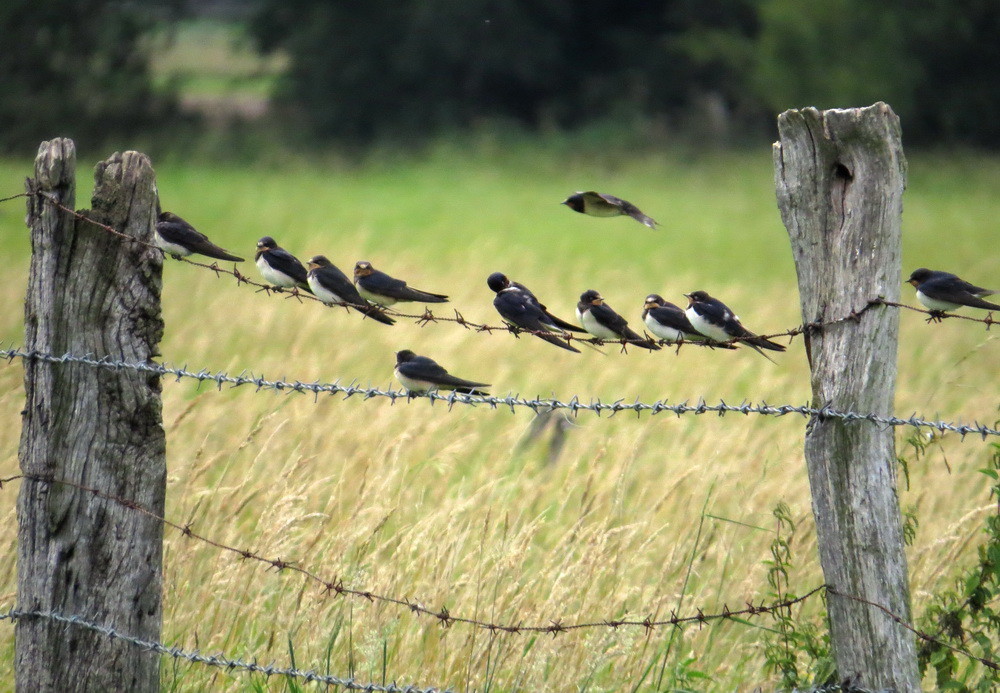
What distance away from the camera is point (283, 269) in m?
4.55

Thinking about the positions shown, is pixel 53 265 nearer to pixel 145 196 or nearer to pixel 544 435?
pixel 145 196

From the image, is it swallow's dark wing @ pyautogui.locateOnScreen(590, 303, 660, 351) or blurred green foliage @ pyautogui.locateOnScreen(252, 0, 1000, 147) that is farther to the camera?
blurred green foliage @ pyautogui.locateOnScreen(252, 0, 1000, 147)

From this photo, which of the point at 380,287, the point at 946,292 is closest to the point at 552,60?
the point at 380,287

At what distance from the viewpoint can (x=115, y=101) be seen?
4094 cm

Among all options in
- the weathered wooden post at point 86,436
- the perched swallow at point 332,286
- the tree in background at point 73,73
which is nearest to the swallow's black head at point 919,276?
the perched swallow at point 332,286

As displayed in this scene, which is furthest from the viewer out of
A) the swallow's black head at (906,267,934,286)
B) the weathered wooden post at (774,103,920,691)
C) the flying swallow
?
the flying swallow

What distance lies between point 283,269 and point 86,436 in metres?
1.47

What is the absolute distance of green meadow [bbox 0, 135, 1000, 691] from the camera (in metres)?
4.37

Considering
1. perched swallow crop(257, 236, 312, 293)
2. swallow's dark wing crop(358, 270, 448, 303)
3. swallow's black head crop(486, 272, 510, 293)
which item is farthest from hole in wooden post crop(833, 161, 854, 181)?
perched swallow crop(257, 236, 312, 293)

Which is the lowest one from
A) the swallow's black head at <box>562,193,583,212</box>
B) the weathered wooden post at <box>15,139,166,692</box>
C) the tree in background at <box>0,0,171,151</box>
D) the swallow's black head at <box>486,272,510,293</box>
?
the weathered wooden post at <box>15,139,166,692</box>

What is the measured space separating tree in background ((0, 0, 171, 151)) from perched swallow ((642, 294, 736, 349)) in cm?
3823

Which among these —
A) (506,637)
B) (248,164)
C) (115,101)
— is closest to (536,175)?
(248,164)

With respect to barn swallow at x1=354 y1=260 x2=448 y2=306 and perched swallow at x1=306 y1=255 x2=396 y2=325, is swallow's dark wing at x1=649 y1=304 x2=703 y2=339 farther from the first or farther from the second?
perched swallow at x1=306 y1=255 x2=396 y2=325

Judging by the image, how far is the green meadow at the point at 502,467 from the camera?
4.37 m
